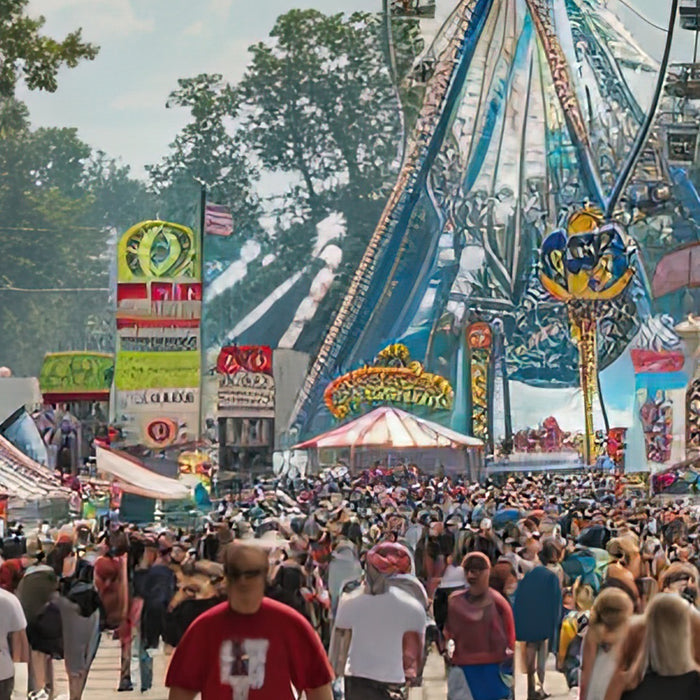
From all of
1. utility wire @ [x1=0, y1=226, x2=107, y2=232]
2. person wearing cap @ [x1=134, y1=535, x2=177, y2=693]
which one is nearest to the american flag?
utility wire @ [x1=0, y1=226, x2=107, y2=232]

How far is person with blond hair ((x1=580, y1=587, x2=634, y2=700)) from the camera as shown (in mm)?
7078

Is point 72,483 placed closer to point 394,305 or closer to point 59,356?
point 59,356

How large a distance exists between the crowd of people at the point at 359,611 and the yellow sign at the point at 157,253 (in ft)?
53.8

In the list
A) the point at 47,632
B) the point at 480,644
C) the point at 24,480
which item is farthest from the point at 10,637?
the point at 24,480

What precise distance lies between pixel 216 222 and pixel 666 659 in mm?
43198

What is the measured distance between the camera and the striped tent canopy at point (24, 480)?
979 inches

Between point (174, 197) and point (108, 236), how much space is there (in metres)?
6.36

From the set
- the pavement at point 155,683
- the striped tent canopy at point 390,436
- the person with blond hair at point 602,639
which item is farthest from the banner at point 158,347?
the person with blond hair at point 602,639

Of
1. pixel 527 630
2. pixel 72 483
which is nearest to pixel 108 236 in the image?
pixel 72 483

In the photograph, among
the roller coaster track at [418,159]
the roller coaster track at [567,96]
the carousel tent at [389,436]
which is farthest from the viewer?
the roller coaster track at [567,96]

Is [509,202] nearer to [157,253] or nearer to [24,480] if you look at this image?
[157,253]

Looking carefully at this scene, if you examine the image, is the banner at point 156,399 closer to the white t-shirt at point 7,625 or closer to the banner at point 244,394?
the banner at point 244,394

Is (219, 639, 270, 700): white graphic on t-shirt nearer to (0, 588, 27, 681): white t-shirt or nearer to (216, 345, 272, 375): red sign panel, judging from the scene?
(0, 588, 27, 681): white t-shirt

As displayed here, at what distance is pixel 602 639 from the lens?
722cm
